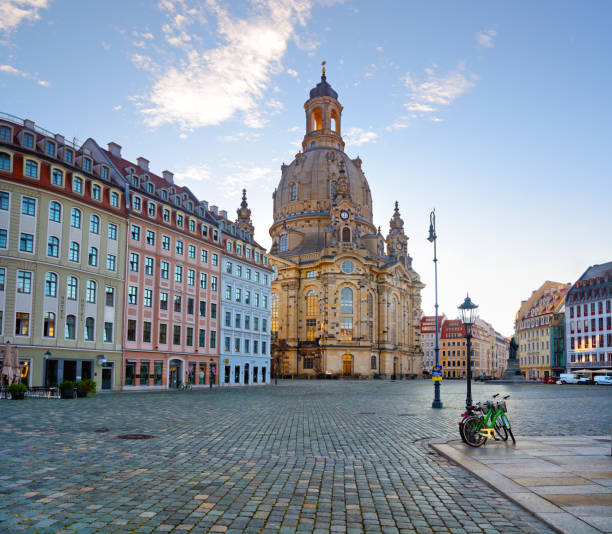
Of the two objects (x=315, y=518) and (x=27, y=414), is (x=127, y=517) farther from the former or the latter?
(x=27, y=414)

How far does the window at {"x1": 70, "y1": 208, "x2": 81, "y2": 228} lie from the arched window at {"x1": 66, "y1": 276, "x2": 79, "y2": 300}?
3.73m

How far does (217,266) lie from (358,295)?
2104 inches

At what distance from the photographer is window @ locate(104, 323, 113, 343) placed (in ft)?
143

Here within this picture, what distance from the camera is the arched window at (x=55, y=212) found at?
127 ft

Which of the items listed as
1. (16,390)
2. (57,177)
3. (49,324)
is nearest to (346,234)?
(57,177)

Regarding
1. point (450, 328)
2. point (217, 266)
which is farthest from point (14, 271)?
point (450, 328)

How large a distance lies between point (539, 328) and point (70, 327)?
110m

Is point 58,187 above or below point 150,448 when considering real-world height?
above

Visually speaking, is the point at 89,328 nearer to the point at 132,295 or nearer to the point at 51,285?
the point at 51,285

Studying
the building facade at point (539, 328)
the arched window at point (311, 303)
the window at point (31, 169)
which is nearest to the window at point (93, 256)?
the window at point (31, 169)

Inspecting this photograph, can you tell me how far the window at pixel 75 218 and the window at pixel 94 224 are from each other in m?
1.11

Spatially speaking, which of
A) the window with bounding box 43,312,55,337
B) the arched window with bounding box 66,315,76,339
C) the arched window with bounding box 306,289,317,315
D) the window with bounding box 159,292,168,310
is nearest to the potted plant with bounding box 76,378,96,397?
the window with bounding box 43,312,55,337

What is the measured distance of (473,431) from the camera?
1355 centimetres

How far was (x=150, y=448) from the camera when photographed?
43.6ft
